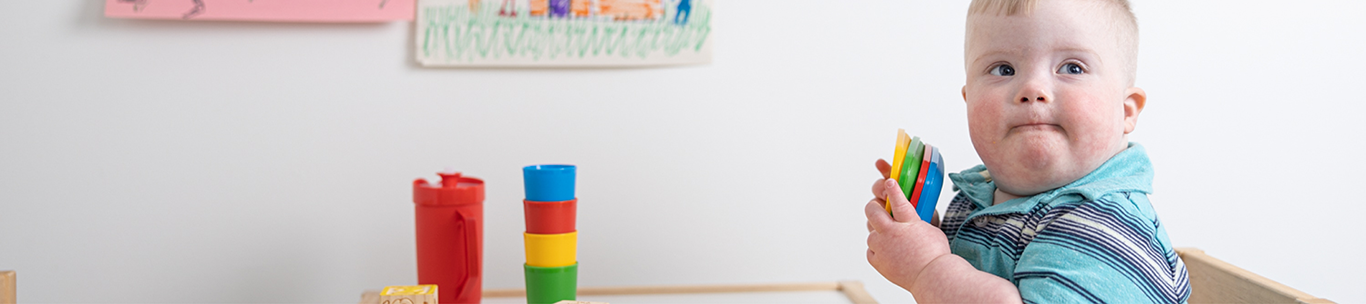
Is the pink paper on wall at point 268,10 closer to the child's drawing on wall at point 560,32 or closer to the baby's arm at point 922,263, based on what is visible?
the child's drawing on wall at point 560,32

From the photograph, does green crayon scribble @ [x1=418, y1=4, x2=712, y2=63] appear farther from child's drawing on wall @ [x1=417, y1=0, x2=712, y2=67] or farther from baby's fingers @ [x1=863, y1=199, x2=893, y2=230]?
baby's fingers @ [x1=863, y1=199, x2=893, y2=230]

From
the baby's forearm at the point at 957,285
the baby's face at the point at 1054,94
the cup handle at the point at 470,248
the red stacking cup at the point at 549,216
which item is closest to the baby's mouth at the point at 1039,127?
the baby's face at the point at 1054,94

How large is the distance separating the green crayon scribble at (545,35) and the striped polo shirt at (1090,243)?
1.58ft

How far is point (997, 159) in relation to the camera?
62 centimetres

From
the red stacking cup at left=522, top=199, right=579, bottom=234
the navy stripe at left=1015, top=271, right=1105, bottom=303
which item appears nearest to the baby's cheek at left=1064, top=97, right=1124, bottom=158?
the navy stripe at left=1015, top=271, right=1105, bottom=303

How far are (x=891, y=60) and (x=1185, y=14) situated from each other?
15.7 inches

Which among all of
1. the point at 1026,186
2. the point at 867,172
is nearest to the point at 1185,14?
the point at 867,172

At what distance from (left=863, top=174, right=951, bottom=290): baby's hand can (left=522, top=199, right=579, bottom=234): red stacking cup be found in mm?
297

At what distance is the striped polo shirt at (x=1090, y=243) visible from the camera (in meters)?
0.52

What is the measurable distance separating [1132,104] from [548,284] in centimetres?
53

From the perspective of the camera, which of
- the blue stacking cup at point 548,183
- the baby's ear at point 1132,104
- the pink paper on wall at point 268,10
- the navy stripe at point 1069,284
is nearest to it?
the navy stripe at point 1069,284

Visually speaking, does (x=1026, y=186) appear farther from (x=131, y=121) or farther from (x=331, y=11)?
(x=131, y=121)

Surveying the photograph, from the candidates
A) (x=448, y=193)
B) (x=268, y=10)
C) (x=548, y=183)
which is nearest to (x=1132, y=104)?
(x=548, y=183)

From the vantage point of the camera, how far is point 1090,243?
1.76ft
